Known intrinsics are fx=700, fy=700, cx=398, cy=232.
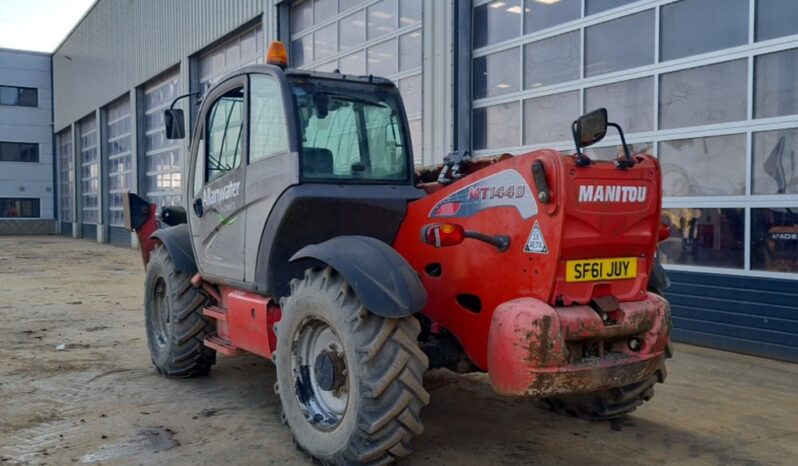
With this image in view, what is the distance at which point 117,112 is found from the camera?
28469mm

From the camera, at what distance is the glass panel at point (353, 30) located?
41.8 ft

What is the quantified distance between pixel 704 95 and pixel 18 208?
124 ft

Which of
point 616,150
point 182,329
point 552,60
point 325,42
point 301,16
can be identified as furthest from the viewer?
point 301,16

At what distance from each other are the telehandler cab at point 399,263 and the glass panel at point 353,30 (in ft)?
25.5

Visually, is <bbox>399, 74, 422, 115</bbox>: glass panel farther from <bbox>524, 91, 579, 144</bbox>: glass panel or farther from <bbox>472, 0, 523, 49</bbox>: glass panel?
<bbox>524, 91, 579, 144</bbox>: glass panel

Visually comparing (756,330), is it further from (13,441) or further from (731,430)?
(13,441)

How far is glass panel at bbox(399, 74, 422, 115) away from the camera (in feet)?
36.4

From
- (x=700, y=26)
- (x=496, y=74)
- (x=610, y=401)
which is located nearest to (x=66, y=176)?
(x=496, y=74)

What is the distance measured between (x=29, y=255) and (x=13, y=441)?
1950 cm

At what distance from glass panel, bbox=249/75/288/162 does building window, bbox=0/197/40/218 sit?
3723 cm

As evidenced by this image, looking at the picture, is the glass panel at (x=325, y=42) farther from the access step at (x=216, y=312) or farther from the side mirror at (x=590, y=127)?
→ the side mirror at (x=590, y=127)

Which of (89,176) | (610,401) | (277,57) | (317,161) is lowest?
(610,401)

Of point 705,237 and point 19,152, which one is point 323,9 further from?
point 19,152

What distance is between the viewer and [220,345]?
5.29 m
